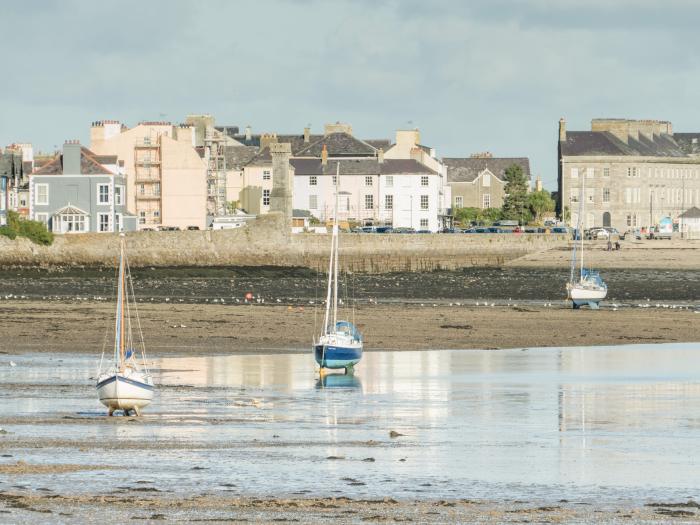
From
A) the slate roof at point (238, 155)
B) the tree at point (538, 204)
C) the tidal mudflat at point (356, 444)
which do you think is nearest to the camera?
the tidal mudflat at point (356, 444)

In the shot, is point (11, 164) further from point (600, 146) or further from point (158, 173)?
point (600, 146)

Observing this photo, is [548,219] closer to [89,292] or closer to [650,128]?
[650,128]

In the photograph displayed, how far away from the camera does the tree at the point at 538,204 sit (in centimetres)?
13762

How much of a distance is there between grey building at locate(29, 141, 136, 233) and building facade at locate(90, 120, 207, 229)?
21.8ft

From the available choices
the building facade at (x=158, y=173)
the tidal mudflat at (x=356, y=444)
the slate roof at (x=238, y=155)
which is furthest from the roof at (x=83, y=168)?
the tidal mudflat at (x=356, y=444)

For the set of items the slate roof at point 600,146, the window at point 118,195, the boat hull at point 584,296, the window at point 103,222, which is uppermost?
the slate roof at point 600,146

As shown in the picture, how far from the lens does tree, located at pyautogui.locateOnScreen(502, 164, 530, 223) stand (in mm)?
133375

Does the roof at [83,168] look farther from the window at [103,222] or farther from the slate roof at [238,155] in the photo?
the slate roof at [238,155]

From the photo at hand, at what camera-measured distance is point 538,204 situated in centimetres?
13825

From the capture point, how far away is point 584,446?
23.8 meters

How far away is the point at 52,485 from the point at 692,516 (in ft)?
26.6

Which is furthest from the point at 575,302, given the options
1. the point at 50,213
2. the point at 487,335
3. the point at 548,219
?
the point at 548,219

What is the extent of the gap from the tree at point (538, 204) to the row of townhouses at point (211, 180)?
823 cm

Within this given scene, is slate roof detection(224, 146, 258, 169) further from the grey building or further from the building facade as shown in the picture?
the grey building
